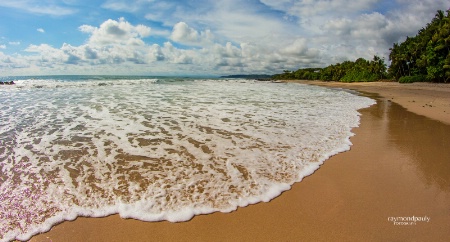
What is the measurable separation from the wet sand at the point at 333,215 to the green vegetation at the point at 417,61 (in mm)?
47704

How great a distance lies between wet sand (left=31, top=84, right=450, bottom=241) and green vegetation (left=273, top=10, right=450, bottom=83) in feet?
157

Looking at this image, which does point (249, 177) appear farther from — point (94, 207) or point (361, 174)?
point (94, 207)

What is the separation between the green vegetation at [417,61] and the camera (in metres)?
42.9

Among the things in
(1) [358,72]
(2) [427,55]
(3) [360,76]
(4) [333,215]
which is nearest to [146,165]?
(4) [333,215]

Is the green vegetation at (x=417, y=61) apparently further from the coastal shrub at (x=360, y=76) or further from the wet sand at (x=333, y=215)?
the wet sand at (x=333, y=215)

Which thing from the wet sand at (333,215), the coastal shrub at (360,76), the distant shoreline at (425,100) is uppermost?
the coastal shrub at (360,76)

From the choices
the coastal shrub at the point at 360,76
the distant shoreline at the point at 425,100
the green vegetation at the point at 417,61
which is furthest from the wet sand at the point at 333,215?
the coastal shrub at the point at 360,76

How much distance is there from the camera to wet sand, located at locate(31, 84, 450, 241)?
2.90 m

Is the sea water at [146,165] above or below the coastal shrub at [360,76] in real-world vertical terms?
below

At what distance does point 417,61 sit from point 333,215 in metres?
59.8

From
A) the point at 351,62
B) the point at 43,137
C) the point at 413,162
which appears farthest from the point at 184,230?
the point at 351,62

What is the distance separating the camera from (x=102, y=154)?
552 centimetres

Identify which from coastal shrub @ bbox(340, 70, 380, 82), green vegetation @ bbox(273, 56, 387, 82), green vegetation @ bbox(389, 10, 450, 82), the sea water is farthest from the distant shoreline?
green vegetation @ bbox(273, 56, 387, 82)

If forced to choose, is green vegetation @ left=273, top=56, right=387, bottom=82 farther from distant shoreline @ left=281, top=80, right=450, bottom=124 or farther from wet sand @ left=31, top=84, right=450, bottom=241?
wet sand @ left=31, top=84, right=450, bottom=241
